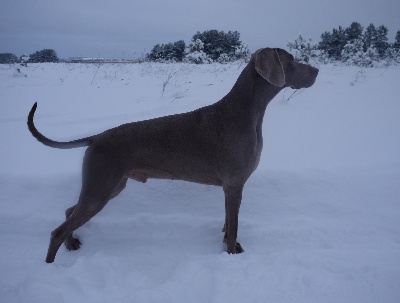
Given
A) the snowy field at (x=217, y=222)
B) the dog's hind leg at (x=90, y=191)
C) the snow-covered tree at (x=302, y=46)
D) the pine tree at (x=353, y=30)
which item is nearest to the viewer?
the snowy field at (x=217, y=222)

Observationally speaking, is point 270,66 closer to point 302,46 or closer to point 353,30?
point 302,46

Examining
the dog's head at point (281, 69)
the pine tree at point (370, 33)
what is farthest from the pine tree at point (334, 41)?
the dog's head at point (281, 69)

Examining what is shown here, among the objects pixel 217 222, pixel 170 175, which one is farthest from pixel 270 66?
pixel 217 222

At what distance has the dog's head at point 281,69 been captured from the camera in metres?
2.40

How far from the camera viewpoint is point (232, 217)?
8.20ft

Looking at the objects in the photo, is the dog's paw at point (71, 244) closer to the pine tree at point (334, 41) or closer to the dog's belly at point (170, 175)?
the dog's belly at point (170, 175)

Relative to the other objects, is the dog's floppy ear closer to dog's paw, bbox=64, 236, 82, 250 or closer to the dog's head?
the dog's head

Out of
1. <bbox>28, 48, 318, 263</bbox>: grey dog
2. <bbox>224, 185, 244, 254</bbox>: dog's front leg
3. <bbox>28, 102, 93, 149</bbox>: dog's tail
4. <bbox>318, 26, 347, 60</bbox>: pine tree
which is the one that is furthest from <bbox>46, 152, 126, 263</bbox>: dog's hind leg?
<bbox>318, 26, 347, 60</bbox>: pine tree

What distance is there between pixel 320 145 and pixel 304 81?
5.04ft

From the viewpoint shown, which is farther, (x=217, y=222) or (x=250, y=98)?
(x=217, y=222)

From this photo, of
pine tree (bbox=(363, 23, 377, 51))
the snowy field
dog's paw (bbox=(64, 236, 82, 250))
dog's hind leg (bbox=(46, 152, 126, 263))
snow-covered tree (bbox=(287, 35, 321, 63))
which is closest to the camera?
the snowy field

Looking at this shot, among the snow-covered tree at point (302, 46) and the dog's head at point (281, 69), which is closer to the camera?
the dog's head at point (281, 69)

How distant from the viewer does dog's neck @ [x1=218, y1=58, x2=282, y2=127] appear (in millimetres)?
2520

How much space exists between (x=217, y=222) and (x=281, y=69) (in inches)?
58.5
